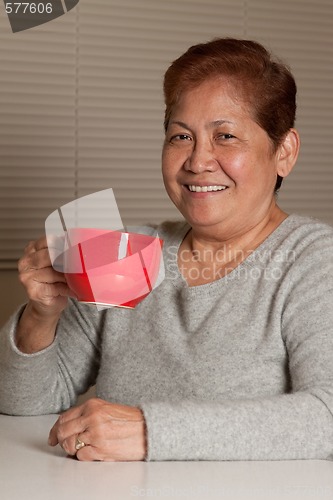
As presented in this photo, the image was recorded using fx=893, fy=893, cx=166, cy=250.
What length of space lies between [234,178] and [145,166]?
51.5 inches

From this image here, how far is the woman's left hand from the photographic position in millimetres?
1228

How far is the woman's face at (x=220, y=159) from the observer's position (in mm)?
1557

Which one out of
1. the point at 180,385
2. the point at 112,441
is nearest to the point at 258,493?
the point at 112,441

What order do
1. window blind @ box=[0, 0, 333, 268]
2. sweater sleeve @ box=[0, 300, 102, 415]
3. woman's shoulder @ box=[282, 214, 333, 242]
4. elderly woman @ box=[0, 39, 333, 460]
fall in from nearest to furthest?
elderly woman @ box=[0, 39, 333, 460] → woman's shoulder @ box=[282, 214, 333, 242] → sweater sleeve @ box=[0, 300, 102, 415] → window blind @ box=[0, 0, 333, 268]

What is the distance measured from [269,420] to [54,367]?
545mm

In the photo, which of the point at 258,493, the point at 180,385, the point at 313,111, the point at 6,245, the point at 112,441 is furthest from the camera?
the point at 313,111

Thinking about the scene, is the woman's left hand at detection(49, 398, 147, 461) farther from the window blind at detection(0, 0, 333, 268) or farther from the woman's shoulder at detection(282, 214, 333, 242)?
the window blind at detection(0, 0, 333, 268)

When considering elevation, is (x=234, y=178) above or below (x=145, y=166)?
above

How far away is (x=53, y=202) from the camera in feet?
9.03

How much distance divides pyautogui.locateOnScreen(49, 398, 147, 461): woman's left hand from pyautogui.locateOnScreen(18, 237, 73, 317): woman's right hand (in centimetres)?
32

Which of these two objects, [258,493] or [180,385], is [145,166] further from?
[258,493]

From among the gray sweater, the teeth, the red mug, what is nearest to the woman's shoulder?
the gray sweater

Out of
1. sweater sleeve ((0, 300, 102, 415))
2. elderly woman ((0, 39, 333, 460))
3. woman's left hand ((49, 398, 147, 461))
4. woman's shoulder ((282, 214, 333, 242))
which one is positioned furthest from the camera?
sweater sleeve ((0, 300, 102, 415))

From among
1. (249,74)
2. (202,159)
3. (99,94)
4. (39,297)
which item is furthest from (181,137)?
(99,94)
